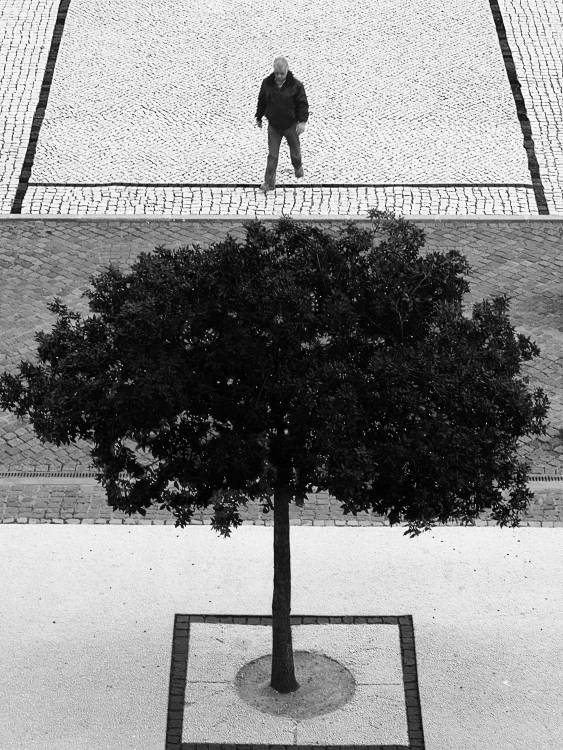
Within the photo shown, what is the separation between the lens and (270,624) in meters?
11.8

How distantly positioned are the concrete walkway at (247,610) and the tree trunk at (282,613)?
767mm

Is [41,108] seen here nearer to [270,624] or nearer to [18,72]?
[18,72]

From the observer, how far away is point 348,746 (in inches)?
408

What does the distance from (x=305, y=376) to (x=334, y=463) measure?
596 mm

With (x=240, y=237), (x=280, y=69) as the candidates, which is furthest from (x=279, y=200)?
(x=280, y=69)

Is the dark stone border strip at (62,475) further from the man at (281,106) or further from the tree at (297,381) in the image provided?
the man at (281,106)

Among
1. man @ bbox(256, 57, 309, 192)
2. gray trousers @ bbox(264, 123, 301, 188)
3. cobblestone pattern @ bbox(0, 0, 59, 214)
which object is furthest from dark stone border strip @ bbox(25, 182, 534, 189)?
cobblestone pattern @ bbox(0, 0, 59, 214)

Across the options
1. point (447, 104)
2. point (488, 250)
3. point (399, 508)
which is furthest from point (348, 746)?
point (447, 104)

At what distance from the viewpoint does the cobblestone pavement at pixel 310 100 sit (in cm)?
1909

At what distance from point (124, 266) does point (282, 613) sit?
763 centimetres

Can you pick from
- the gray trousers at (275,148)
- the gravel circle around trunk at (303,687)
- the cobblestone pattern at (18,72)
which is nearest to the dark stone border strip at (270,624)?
the gravel circle around trunk at (303,687)

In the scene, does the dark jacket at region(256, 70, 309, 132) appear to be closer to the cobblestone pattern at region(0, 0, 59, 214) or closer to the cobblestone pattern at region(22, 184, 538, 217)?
the cobblestone pattern at region(22, 184, 538, 217)

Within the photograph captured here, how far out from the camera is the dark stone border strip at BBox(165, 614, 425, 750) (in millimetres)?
10359

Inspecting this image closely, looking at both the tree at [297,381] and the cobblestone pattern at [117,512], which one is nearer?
the tree at [297,381]
